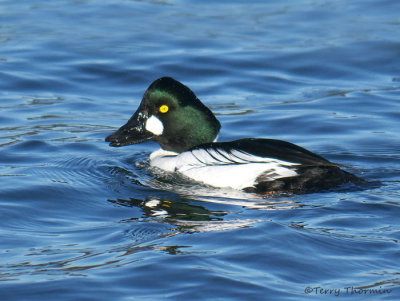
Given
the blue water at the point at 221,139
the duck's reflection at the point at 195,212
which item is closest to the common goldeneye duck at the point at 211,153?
the blue water at the point at 221,139

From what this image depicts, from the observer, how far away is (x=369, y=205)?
7.05 meters

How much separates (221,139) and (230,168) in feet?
7.04

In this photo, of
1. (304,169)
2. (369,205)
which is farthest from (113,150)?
(369,205)

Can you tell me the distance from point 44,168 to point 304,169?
2.76 meters

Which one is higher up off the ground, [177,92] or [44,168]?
[177,92]

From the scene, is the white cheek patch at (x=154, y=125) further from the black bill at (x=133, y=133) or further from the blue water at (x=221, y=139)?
the blue water at (x=221, y=139)

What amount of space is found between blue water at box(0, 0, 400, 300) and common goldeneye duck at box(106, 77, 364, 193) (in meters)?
0.19

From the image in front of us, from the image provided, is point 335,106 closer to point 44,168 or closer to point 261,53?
point 261,53

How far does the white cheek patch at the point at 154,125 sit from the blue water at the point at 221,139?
39 centimetres

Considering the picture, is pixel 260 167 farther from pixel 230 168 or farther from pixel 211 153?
pixel 211 153

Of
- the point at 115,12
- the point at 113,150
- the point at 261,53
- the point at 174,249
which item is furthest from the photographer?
the point at 115,12

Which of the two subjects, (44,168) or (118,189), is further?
(44,168)

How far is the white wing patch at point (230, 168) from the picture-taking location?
7.70 m

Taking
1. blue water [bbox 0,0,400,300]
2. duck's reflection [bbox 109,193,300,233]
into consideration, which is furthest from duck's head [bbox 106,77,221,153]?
duck's reflection [bbox 109,193,300,233]
